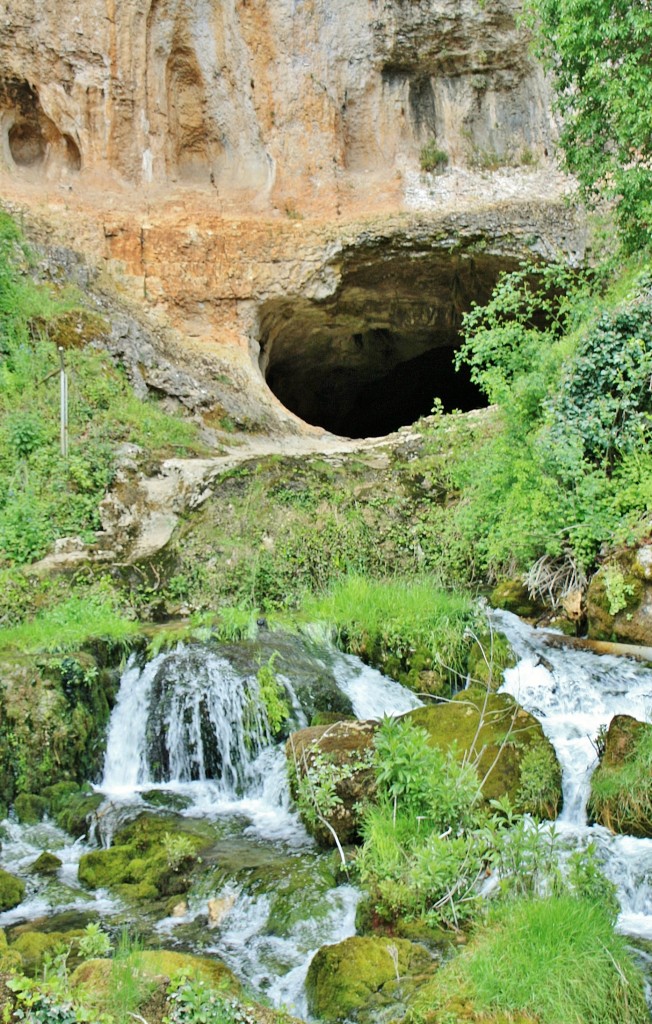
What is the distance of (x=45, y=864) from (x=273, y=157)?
1444cm

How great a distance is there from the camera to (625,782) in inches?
214

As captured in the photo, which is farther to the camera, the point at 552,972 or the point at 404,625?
the point at 404,625

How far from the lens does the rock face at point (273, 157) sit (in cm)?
1585

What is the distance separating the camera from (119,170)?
16.5 metres

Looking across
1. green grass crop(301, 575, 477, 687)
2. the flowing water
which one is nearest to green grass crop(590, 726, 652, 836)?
the flowing water

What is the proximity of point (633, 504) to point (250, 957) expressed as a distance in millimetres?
5584

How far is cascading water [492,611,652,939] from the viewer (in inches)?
192

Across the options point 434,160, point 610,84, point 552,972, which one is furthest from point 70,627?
point 434,160

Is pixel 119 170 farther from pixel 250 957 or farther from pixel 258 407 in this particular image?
pixel 250 957

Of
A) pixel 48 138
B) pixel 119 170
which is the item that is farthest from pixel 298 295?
pixel 48 138

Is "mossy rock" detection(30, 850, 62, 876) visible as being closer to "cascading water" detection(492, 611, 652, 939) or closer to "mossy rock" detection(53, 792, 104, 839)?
"mossy rock" detection(53, 792, 104, 839)

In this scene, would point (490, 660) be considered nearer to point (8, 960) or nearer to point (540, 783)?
point (540, 783)

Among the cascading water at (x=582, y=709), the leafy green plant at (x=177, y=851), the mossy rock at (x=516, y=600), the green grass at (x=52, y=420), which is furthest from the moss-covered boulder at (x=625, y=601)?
the green grass at (x=52, y=420)

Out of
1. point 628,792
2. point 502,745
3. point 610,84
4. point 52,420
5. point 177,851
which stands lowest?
point 177,851
